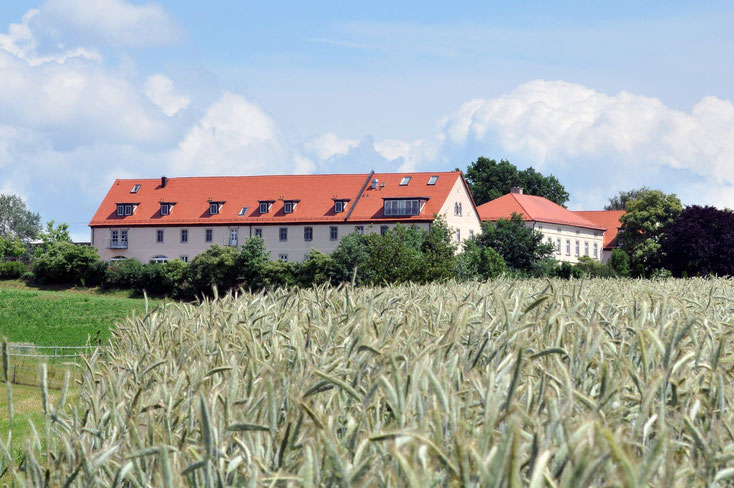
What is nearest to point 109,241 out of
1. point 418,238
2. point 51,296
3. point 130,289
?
point 130,289

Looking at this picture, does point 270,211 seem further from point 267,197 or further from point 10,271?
point 10,271

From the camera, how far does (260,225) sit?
76.1 meters

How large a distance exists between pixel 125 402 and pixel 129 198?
81.3 m

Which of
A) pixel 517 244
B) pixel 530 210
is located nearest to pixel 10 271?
pixel 517 244

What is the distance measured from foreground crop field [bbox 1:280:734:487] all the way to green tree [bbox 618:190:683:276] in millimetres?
71581

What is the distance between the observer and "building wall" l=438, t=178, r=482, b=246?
72.8 meters

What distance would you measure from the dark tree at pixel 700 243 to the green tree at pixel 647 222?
6.23 feet

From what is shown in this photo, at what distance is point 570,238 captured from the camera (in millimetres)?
86938

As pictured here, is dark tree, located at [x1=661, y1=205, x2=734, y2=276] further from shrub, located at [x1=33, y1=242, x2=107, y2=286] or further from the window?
shrub, located at [x1=33, y1=242, x2=107, y2=286]

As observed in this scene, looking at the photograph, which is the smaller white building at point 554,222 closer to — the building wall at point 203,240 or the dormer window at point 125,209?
the building wall at point 203,240

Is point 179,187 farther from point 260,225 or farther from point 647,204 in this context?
point 647,204

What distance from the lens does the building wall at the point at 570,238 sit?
8331 cm

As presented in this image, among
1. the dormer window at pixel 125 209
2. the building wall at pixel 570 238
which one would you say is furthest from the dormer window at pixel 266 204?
the building wall at pixel 570 238

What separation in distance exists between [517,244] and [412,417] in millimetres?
61172
